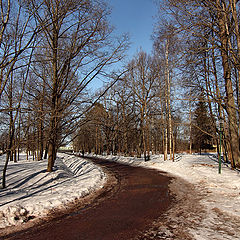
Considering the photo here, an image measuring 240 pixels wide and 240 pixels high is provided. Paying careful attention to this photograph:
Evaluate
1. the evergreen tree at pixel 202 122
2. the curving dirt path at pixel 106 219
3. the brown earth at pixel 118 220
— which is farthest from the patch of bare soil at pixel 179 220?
the evergreen tree at pixel 202 122

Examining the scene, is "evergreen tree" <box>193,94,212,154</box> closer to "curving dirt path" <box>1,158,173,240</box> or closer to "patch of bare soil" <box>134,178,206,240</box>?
"patch of bare soil" <box>134,178,206,240</box>

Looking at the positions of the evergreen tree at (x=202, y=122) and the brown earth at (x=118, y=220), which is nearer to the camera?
the brown earth at (x=118, y=220)

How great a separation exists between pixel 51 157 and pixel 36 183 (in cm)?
232

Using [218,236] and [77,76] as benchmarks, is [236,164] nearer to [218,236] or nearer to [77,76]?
[218,236]

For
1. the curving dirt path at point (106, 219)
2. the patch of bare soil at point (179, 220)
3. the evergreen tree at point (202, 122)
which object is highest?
the evergreen tree at point (202, 122)

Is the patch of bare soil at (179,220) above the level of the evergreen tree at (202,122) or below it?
below

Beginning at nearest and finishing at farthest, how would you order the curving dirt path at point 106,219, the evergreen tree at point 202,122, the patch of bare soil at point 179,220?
1. the patch of bare soil at point 179,220
2. the curving dirt path at point 106,219
3. the evergreen tree at point 202,122

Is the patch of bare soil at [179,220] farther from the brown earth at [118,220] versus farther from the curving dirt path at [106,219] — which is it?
the curving dirt path at [106,219]

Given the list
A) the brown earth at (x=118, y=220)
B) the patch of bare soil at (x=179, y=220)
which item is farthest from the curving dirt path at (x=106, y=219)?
the patch of bare soil at (x=179, y=220)

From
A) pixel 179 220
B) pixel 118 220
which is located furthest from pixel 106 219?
pixel 179 220

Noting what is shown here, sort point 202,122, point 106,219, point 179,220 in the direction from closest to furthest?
point 179,220
point 106,219
point 202,122

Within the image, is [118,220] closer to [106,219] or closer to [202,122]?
[106,219]

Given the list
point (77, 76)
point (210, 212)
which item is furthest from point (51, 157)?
point (210, 212)

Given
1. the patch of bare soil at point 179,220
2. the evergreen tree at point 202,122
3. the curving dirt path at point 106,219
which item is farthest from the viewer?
the evergreen tree at point 202,122
